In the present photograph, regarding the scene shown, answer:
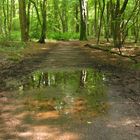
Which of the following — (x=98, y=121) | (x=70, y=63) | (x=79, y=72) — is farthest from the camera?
(x=70, y=63)

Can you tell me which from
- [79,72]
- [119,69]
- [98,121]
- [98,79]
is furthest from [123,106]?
[119,69]

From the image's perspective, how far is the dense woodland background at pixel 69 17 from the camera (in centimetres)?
1841

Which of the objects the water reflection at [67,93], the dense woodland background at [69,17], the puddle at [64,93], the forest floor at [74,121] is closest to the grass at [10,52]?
the dense woodland background at [69,17]

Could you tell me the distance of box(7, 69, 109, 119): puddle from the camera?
604 cm

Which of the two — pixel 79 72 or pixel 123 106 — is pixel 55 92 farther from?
pixel 79 72

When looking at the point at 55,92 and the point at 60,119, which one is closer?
the point at 60,119

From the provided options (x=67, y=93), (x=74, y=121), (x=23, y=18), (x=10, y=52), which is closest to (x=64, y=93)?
(x=67, y=93)

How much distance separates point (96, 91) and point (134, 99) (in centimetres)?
107

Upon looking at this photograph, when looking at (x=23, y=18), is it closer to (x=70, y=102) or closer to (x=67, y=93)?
(x=67, y=93)

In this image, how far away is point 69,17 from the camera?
174 ft

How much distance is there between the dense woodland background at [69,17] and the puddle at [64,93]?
297 inches

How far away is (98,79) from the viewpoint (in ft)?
30.4

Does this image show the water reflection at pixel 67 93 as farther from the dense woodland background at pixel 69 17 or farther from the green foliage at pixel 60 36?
the green foliage at pixel 60 36

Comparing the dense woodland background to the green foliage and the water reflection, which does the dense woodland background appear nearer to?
the green foliage
